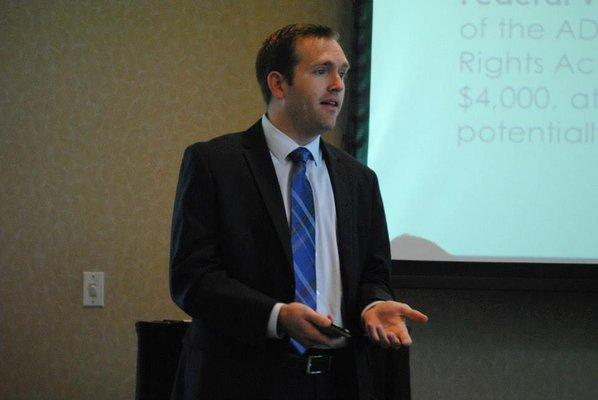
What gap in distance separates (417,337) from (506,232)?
479 millimetres

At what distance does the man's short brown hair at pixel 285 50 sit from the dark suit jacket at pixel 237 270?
170 millimetres

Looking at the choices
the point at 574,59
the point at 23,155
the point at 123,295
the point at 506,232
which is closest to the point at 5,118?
the point at 23,155

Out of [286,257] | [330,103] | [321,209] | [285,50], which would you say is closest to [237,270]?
[286,257]

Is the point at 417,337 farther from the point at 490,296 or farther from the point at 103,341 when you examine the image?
the point at 103,341

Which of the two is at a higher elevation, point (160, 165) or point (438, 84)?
point (438, 84)

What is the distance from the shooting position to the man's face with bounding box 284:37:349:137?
1.70 meters

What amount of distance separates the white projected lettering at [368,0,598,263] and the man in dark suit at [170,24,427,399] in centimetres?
98

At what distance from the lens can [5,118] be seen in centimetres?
276

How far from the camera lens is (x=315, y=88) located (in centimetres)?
171

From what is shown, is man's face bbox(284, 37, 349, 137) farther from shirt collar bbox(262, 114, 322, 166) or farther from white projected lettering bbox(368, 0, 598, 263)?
white projected lettering bbox(368, 0, 598, 263)

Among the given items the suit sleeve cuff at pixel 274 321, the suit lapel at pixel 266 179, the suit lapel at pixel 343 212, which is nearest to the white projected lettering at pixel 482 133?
the suit lapel at pixel 343 212

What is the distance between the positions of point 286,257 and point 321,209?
173 millimetres

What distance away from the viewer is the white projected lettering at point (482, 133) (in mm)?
2729

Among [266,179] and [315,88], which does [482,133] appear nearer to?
[315,88]
